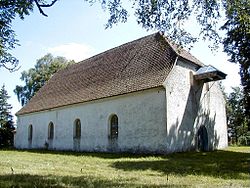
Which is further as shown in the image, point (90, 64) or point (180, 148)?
point (90, 64)

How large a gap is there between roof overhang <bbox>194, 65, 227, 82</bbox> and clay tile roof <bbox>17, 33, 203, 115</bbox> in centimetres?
91

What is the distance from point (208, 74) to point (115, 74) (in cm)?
777

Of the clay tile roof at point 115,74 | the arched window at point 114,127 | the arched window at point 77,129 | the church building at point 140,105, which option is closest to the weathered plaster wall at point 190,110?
the church building at point 140,105

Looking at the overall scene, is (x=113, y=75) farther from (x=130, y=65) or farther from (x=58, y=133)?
(x=58, y=133)

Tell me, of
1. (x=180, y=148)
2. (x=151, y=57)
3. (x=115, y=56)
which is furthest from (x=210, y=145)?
(x=115, y=56)

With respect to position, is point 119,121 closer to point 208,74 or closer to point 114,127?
point 114,127

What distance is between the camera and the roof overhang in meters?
24.3

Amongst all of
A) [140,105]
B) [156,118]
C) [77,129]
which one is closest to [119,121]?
[140,105]

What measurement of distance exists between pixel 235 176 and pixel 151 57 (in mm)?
14006

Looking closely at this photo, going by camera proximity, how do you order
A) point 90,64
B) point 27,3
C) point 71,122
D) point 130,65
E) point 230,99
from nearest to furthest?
point 27,3
point 130,65
point 71,122
point 90,64
point 230,99

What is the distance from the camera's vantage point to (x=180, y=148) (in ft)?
73.2

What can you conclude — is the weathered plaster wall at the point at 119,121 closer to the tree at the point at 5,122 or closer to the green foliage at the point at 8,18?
the green foliage at the point at 8,18

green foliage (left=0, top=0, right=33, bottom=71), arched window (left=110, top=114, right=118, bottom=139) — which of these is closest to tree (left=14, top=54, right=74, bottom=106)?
arched window (left=110, top=114, right=118, bottom=139)

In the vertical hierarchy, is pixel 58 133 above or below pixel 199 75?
below
